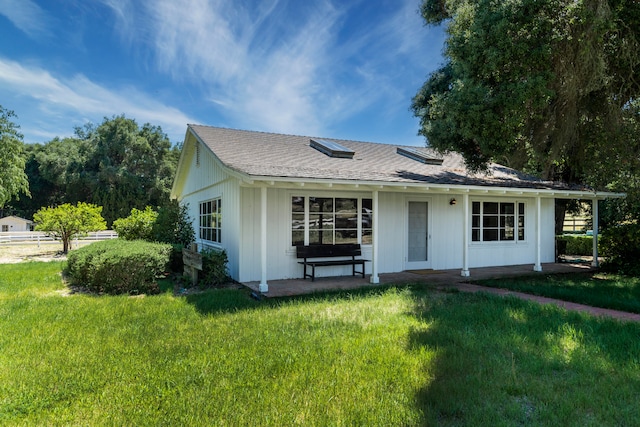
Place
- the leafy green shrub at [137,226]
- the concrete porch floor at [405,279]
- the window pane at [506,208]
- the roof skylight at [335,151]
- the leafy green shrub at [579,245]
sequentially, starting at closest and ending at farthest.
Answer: the concrete porch floor at [405,279] < the roof skylight at [335,151] < the window pane at [506,208] < the leafy green shrub at [137,226] < the leafy green shrub at [579,245]

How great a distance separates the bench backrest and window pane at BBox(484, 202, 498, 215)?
463 cm

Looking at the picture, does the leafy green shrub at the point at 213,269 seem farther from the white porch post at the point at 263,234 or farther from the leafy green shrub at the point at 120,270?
the white porch post at the point at 263,234

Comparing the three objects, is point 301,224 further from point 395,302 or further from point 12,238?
point 12,238

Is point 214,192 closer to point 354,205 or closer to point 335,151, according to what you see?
point 335,151

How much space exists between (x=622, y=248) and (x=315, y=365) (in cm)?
1101

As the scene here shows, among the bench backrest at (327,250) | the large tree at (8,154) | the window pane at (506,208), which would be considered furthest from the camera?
the large tree at (8,154)

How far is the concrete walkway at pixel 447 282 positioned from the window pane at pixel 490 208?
1706mm

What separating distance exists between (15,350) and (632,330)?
771cm

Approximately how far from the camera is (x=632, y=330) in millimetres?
4980

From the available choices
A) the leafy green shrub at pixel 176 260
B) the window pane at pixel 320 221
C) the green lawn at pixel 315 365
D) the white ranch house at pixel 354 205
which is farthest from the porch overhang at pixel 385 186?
the leafy green shrub at pixel 176 260

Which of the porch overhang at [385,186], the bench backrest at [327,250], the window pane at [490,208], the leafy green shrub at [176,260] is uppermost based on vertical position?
the porch overhang at [385,186]

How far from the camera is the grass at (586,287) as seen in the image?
265 inches

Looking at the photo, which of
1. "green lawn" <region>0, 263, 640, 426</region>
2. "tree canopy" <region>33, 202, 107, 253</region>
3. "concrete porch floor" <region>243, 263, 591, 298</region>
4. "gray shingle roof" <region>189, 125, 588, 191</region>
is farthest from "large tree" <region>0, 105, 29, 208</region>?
"concrete porch floor" <region>243, 263, 591, 298</region>

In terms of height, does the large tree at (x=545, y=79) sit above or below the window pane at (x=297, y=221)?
above
